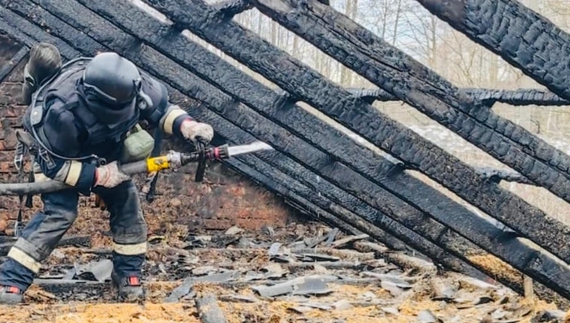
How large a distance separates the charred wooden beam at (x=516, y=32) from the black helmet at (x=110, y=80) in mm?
2101

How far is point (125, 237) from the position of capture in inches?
173

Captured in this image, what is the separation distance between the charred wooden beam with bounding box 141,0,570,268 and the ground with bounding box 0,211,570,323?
116 centimetres

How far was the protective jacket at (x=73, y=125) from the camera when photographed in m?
3.79

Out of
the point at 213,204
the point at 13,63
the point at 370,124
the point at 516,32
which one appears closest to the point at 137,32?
the point at 370,124

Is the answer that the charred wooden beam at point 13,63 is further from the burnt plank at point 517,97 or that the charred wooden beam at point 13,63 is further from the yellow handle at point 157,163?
the burnt plank at point 517,97

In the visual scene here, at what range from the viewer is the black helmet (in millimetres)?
3707

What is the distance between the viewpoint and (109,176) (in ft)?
13.0

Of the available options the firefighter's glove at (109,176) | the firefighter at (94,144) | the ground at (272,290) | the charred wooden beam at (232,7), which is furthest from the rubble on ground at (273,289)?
the charred wooden beam at (232,7)

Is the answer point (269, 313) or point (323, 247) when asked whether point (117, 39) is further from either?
point (323, 247)

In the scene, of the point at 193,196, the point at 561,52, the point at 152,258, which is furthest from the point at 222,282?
the point at 561,52

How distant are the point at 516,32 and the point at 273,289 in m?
3.12

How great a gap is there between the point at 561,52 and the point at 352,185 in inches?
80.7

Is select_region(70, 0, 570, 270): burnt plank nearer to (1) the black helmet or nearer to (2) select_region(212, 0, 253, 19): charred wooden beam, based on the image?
(1) the black helmet

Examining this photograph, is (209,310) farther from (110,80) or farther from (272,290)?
(110,80)
